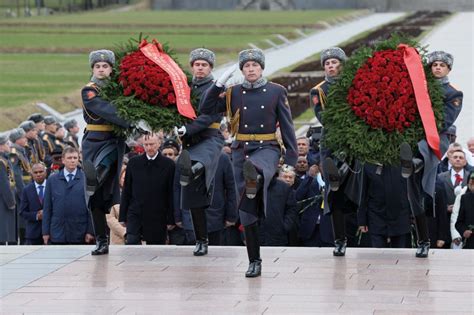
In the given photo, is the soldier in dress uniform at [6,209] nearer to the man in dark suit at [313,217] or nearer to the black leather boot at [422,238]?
the man in dark suit at [313,217]

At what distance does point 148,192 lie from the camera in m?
14.3

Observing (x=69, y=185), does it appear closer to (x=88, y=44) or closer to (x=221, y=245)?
(x=221, y=245)

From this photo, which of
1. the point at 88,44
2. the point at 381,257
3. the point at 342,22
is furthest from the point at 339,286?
the point at 342,22

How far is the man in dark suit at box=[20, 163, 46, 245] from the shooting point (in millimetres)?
15994

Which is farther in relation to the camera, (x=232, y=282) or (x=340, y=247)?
(x=340, y=247)

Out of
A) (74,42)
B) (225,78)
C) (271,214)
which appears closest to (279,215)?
(271,214)

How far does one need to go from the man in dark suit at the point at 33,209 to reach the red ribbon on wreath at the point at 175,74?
10.6 ft

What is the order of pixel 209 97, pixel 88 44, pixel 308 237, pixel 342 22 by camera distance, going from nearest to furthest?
pixel 209 97, pixel 308 237, pixel 88 44, pixel 342 22

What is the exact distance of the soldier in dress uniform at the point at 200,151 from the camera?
1320 centimetres

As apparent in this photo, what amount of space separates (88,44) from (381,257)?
137ft

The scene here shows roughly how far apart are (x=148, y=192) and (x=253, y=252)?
2263 millimetres

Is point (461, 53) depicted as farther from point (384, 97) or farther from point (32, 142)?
point (384, 97)

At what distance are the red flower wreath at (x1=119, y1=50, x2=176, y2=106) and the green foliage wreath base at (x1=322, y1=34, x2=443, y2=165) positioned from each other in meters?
1.46

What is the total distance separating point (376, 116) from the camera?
42.2 ft
